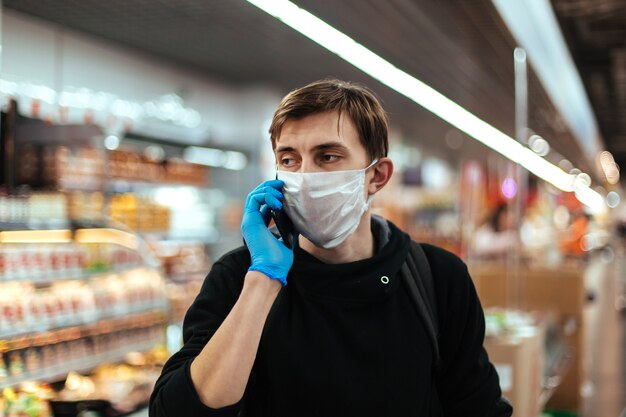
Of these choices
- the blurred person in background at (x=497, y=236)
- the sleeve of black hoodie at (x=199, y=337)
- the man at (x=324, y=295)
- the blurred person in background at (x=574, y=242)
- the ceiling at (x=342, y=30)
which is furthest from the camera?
the blurred person in background at (x=574, y=242)

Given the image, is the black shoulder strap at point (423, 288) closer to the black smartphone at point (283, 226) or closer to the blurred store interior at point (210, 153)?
the black smartphone at point (283, 226)

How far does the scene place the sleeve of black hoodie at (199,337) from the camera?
1.44 metres

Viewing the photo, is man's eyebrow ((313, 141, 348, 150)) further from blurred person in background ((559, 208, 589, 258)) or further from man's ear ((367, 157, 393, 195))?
blurred person in background ((559, 208, 589, 258))

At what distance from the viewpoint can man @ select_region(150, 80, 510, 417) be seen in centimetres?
159

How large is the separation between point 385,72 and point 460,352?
106 inches

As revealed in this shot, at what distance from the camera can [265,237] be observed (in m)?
1.57

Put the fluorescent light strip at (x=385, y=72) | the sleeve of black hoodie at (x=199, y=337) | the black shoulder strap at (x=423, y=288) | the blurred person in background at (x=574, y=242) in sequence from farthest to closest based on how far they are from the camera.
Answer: the blurred person in background at (x=574, y=242) → the fluorescent light strip at (x=385, y=72) → the black shoulder strap at (x=423, y=288) → the sleeve of black hoodie at (x=199, y=337)

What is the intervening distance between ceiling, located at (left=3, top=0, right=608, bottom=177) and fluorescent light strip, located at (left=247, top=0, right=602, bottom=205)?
5cm

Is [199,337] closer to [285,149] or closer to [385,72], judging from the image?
[285,149]

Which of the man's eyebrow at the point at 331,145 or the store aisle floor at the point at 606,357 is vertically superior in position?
the man's eyebrow at the point at 331,145

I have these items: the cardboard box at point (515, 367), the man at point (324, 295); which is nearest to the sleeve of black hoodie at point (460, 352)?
the man at point (324, 295)

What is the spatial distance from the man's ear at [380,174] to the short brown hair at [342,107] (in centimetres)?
2

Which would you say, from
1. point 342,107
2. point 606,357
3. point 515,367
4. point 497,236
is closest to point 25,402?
point 342,107

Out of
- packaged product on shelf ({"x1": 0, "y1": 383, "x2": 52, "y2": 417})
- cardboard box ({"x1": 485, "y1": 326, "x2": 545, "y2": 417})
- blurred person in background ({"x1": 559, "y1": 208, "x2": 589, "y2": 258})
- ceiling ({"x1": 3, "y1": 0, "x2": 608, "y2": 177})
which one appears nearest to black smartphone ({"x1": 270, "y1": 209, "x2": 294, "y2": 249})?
ceiling ({"x1": 3, "y1": 0, "x2": 608, "y2": 177})
